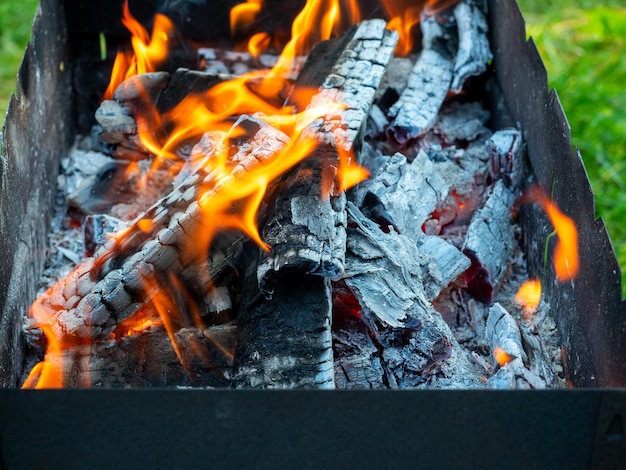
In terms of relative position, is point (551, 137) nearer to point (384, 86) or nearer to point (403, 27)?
point (384, 86)

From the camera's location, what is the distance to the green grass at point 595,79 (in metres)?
3.59

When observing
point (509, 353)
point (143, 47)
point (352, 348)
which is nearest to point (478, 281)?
point (509, 353)

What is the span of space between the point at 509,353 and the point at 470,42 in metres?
1.40

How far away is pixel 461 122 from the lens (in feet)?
9.31

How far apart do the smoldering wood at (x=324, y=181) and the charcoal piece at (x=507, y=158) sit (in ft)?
1.47

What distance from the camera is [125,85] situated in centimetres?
269

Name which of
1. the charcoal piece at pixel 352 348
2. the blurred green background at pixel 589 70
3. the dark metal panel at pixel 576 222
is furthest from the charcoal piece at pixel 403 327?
the blurred green background at pixel 589 70

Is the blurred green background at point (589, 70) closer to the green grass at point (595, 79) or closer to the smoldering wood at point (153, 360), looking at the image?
the green grass at point (595, 79)

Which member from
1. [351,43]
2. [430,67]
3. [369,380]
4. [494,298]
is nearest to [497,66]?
[430,67]

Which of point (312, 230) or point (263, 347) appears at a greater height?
point (312, 230)

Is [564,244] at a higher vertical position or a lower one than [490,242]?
higher

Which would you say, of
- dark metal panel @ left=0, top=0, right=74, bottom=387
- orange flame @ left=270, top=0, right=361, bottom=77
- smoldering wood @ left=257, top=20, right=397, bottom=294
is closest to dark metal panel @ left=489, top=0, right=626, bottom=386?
smoldering wood @ left=257, top=20, right=397, bottom=294

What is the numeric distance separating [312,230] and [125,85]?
1152mm

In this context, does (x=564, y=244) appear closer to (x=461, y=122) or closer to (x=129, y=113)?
(x=461, y=122)
